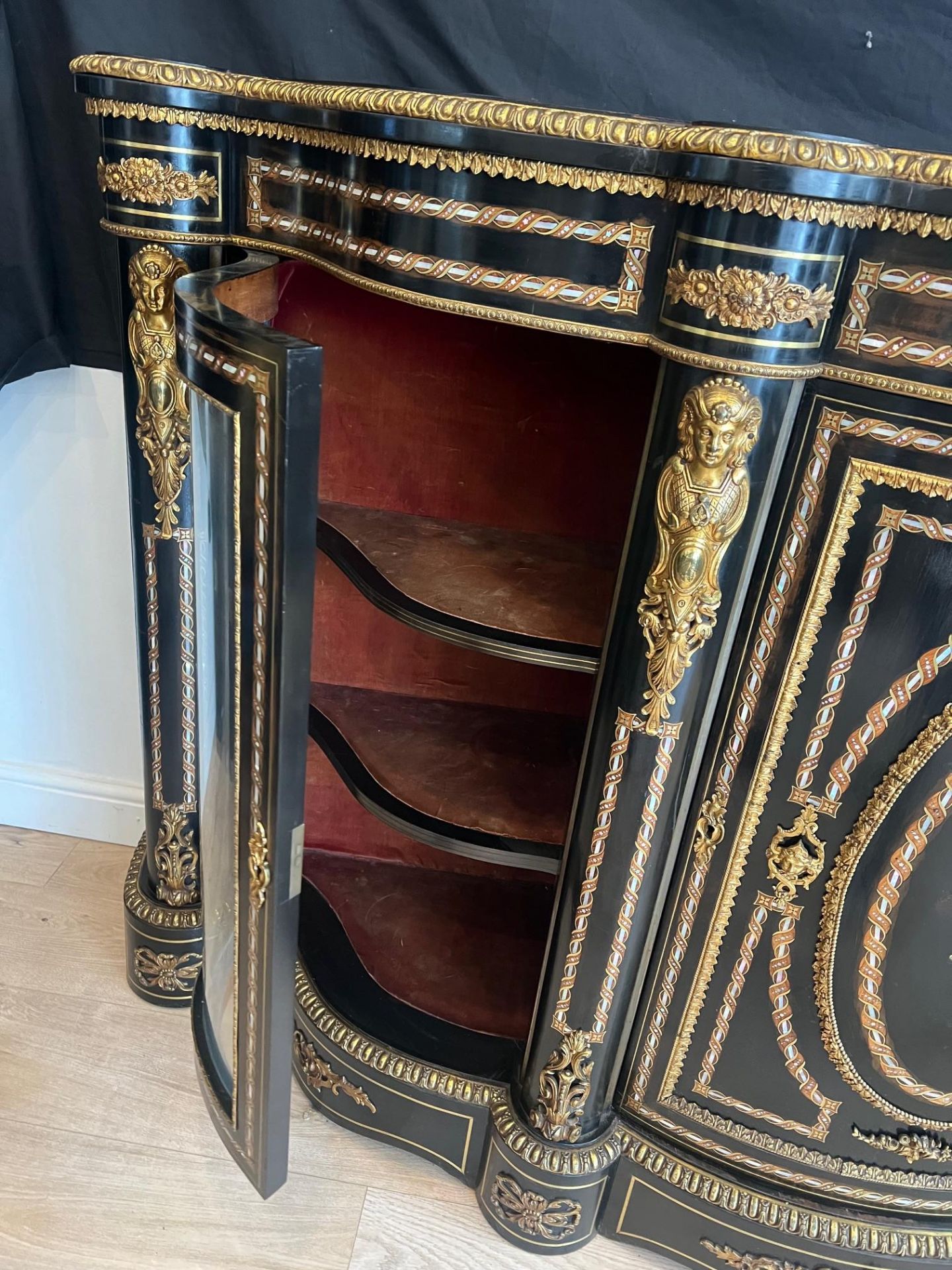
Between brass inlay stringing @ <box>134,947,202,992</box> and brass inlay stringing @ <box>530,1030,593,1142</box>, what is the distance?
58cm

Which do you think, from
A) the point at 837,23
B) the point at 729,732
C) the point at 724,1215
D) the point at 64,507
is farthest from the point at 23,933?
the point at 837,23

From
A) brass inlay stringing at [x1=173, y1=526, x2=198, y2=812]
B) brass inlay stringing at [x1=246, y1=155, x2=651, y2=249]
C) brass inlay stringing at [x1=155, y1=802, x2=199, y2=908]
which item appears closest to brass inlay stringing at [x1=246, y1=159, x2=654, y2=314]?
brass inlay stringing at [x1=246, y1=155, x2=651, y2=249]

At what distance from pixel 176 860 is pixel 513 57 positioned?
3.70ft

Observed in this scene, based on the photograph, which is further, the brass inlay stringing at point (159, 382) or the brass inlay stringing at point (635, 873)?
the brass inlay stringing at point (159, 382)

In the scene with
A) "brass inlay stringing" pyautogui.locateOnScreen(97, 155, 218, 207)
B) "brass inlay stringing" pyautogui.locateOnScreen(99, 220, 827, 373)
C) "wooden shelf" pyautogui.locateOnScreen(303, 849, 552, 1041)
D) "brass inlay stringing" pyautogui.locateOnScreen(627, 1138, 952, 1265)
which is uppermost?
"brass inlay stringing" pyautogui.locateOnScreen(97, 155, 218, 207)

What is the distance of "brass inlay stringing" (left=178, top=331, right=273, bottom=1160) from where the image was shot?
64 cm

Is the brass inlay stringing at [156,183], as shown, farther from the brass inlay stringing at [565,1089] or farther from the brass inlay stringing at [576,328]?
the brass inlay stringing at [565,1089]

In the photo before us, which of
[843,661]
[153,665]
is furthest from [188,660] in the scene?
[843,661]

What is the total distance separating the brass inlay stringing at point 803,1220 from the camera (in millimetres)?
992

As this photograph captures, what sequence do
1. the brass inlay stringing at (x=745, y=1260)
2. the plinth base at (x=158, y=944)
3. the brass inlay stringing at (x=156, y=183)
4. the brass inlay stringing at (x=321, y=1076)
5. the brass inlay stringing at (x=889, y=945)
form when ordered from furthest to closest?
1. the plinth base at (x=158, y=944)
2. the brass inlay stringing at (x=321, y=1076)
3. the brass inlay stringing at (x=745, y=1260)
4. the brass inlay stringing at (x=156, y=183)
5. the brass inlay stringing at (x=889, y=945)

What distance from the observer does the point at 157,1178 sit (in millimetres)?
1159

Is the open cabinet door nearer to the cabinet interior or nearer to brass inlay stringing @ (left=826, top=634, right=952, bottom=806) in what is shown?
the cabinet interior

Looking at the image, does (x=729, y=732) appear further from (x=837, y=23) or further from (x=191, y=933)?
(x=191, y=933)

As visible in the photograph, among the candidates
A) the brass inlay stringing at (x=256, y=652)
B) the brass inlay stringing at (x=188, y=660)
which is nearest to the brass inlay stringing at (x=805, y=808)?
the brass inlay stringing at (x=256, y=652)
